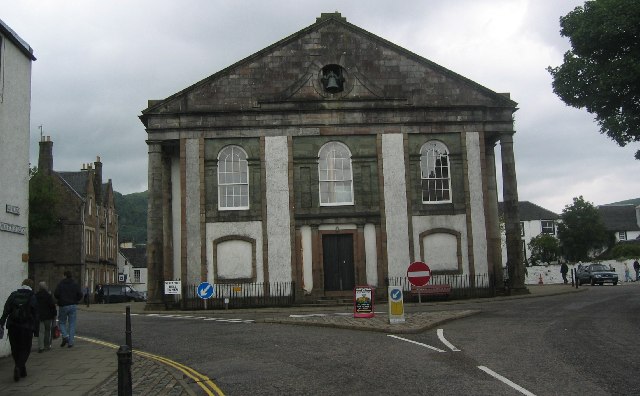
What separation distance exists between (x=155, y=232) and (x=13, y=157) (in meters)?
13.4

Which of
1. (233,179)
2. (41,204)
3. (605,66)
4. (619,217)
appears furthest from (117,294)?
(619,217)

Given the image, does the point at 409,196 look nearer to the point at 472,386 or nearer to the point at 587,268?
the point at 472,386

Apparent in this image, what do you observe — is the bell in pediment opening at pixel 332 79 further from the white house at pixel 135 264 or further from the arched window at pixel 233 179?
the white house at pixel 135 264

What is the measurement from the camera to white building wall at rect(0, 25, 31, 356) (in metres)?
13.7

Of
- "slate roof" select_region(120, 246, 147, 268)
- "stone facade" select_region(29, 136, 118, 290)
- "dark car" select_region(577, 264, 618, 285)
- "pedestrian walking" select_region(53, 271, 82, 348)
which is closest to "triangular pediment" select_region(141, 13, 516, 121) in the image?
"pedestrian walking" select_region(53, 271, 82, 348)

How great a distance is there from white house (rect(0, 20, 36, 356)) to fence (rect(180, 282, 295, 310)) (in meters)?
12.9

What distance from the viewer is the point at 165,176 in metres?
29.3

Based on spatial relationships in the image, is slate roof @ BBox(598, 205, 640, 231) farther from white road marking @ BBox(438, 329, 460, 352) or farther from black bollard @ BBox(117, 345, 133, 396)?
black bollard @ BBox(117, 345, 133, 396)

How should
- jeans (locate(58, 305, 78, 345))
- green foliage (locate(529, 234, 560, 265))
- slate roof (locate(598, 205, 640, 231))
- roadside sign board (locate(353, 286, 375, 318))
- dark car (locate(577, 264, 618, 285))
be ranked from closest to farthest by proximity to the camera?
jeans (locate(58, 305, 78, 345)) < roadside sign board (locate(353, 286, 375, 318)) < dark car (locate(577, 264, 618, 285)) < green foliage (locate(529, 234, 560, 265)) < slate roof (locate(598, 205, 640, 231))

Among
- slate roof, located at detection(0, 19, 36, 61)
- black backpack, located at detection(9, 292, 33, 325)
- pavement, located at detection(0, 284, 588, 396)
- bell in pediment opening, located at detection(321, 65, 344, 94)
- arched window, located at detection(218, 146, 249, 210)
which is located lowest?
pavement, located at detection(0, 284, 588, 396)

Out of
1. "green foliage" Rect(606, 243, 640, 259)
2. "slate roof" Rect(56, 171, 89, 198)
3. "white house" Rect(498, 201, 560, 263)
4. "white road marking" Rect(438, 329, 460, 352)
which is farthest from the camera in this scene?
"white house" Rect(498, 201, 560, 263)

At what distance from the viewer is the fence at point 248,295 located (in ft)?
89.1

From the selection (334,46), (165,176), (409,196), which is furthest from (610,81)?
(165,176)

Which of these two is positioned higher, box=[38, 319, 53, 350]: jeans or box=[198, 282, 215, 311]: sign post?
box=[198, 282, 215, 311]: sign post
